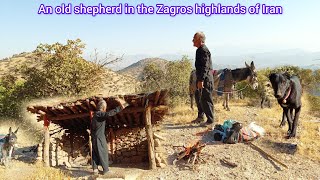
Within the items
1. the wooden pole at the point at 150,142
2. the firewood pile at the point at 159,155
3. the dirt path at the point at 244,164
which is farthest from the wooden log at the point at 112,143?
the wooden pole at the point at 150,142

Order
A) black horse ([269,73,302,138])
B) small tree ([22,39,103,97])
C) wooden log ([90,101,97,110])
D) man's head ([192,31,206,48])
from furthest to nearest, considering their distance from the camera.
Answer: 1. small tree ([22,39,103,97])
2. man's head ([192,31,206,48])
3. black horse ([269,73,302,138])
4. wooden log ([90,101,97,110])

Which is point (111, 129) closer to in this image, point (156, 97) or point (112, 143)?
point (112, 143)

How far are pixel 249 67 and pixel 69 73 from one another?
8842mm

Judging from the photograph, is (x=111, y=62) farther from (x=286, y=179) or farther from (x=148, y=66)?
(x=148, y=66)

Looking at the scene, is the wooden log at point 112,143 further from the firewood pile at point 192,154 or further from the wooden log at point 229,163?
the wooden log at point 229,163

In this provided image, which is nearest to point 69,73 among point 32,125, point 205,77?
point 32,125

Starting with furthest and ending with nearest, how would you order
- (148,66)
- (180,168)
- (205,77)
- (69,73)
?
(148,66) < (69,73) < (205,77) < (180,168)

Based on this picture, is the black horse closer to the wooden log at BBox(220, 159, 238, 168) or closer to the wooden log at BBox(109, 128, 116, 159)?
the wooden log at BBox(220, 159, 238, 168)

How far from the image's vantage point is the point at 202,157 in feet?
31.7

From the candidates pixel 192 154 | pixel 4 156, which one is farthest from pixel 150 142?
pixel 4 156

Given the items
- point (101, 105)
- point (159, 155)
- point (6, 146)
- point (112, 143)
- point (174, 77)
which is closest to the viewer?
point (101, 105)

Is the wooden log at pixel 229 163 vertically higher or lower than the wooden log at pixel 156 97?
lower

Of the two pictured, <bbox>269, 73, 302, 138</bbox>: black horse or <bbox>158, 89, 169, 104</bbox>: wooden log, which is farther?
<bbox>269, 73, 302, 138</bbox>: black horse

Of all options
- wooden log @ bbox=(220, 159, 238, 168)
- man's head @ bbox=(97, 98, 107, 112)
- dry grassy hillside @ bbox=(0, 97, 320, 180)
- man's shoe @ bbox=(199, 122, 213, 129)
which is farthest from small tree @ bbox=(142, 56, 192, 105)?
man's head @ bbox=(97, 98, 107, 112)
